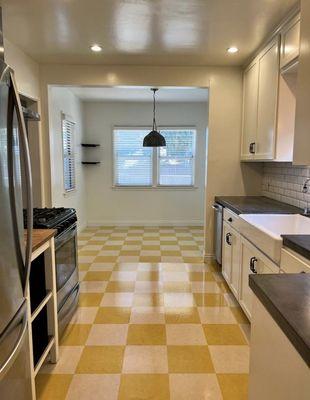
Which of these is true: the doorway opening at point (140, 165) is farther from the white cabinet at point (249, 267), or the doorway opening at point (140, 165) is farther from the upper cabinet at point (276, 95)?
the white cabinet at point (249, 267)

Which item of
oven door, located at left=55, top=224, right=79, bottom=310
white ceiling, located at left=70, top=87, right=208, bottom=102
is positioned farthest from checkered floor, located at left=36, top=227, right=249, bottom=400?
white ceiling, located at left=70, top=87, right=208, bottom=102

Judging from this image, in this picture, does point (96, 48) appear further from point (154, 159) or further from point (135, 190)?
point (135, 190)

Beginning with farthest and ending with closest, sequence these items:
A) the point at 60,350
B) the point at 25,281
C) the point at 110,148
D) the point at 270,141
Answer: the point at 110,148 → the point at 270,141 → the point at 60,350 → the point at 25,281

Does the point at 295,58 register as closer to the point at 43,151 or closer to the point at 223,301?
the point at 223,301

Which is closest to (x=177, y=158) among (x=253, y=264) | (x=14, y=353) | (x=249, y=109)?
(x=249, y=109)

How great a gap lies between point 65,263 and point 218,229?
1.96 meters

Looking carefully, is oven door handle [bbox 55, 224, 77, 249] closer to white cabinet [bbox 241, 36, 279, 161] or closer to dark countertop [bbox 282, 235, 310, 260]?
dark countertop [bbox 282, 235, 310, 260]

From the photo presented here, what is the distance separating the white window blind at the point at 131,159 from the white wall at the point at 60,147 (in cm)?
76

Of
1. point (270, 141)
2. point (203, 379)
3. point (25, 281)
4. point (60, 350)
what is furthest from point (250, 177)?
point (25, 281)

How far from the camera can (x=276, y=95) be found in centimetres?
268

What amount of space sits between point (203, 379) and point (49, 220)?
1.48 meters

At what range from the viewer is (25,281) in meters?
1.32

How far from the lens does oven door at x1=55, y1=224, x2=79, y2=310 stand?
217 centimetres

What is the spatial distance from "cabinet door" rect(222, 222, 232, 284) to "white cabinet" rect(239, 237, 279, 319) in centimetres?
44
